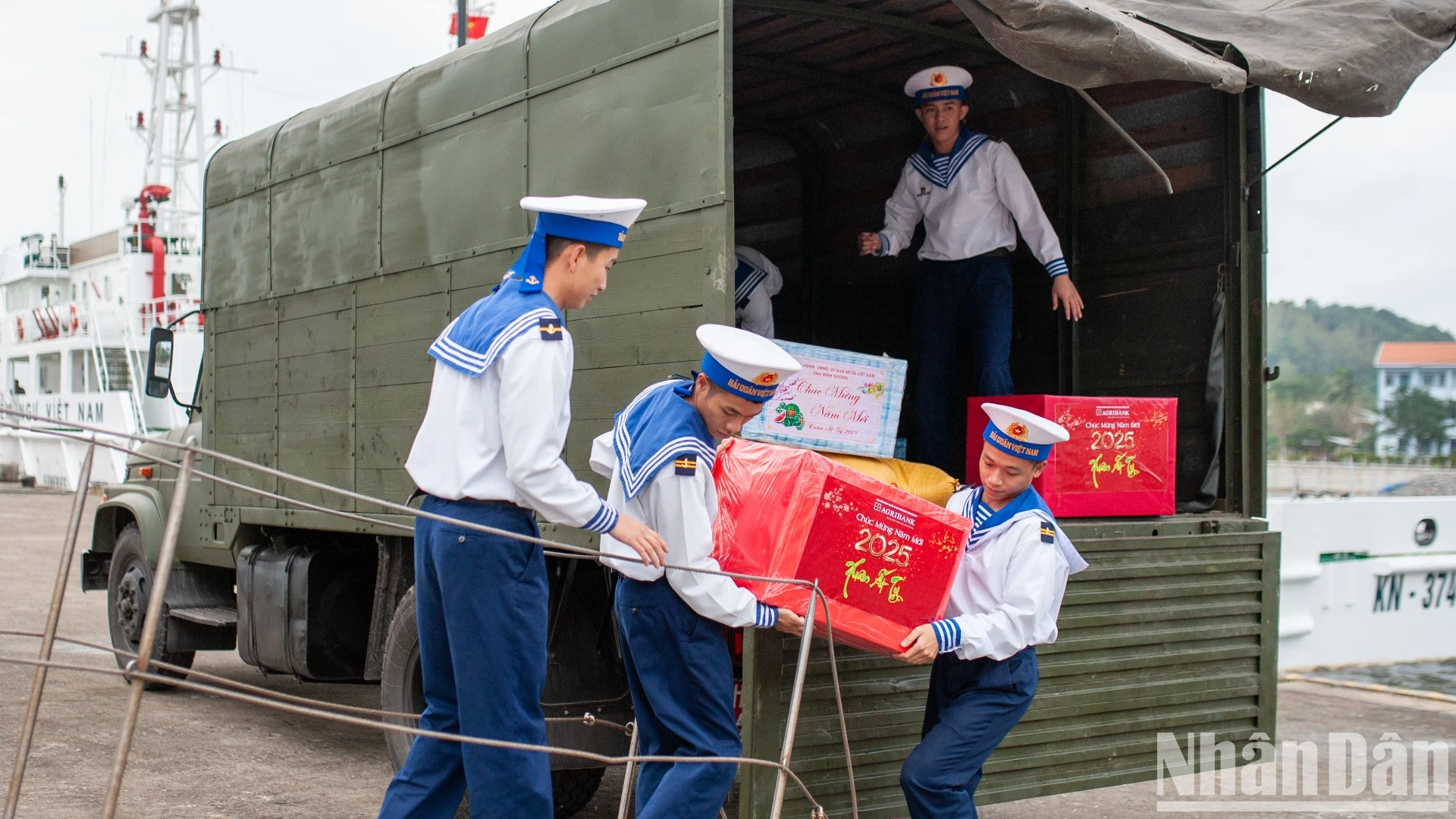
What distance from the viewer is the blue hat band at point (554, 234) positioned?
3.40 m

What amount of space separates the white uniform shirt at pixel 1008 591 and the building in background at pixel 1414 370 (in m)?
115

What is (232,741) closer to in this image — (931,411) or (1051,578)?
(931,411)

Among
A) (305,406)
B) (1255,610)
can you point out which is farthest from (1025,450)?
(305,406)

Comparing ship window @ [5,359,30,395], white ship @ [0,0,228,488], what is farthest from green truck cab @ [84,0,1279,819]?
ship window @ [5,359,30,395]

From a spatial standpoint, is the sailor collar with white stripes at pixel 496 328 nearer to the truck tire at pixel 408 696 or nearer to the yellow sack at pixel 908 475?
the yellow sack at pixel 908 475

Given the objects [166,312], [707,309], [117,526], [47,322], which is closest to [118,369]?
[166,312]

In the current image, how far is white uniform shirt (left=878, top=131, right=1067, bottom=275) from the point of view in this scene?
19.3ft

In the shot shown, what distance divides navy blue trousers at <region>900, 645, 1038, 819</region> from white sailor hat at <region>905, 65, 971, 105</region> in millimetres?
2775

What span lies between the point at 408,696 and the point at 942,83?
11.1 feet

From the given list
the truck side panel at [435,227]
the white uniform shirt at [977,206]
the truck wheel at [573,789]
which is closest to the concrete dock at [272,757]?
the truck wheel at [573,789]

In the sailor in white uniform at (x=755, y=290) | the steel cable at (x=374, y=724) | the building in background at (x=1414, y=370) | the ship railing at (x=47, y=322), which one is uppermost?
the building in background at (x=1414, y=370)

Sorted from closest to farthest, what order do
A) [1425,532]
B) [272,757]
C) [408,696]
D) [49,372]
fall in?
1. [408,696]
2. [272,757]
3. [1425,532]
4. [49,372]

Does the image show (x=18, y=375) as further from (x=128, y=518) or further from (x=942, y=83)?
(x=942, y=83)

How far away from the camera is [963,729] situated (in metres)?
3.88
